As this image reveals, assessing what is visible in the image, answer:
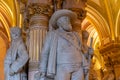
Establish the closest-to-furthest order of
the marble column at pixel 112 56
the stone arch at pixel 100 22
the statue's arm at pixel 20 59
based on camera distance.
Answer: the statue's arm at pixel 20 59, the marble column at pixel 112 56, the stone arch at pixel 100 22

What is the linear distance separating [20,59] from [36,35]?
1.01 m

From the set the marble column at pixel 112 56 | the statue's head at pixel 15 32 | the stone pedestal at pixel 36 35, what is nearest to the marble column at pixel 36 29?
the stone pedestal at pixel 36 35

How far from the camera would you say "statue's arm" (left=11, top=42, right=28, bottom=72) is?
19.8ft

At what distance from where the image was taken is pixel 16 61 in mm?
6070

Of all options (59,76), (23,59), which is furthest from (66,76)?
(23,59)

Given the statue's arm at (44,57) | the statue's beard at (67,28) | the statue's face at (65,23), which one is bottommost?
the statue's arm at (44,57)

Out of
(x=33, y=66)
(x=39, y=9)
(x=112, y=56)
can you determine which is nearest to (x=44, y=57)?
(x=33, y=66)

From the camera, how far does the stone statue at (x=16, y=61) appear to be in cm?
607

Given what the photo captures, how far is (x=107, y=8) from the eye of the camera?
14.4m

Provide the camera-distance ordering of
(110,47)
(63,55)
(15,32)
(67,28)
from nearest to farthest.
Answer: (63,55)
(67,28)
(15,32)
(110,47)

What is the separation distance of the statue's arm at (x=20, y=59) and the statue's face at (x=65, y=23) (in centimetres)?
136

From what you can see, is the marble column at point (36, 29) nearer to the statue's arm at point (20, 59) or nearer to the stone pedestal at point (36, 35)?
the stone pedestal at point (36, 35)

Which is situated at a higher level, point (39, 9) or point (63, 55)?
point (39, 9)

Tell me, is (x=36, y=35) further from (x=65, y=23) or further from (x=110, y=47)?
(x=110, y=47)
